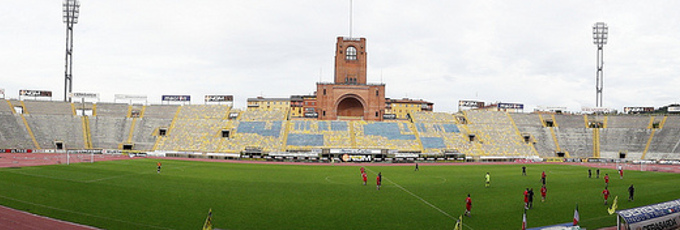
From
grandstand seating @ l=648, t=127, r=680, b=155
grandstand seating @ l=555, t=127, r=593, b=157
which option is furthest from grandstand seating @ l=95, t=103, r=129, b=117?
grandstand seating @ l=648, t=127, r=680, b=155

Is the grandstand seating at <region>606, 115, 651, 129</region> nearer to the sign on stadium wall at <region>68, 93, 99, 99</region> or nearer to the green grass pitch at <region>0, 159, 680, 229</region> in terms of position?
the green grass pitch at <region>0, 159, 680, 229</region>

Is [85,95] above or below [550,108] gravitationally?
above

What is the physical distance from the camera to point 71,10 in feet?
258

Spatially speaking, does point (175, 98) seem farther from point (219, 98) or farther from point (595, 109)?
point (595, 109)

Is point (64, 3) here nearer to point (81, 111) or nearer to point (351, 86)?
point (81, 111)

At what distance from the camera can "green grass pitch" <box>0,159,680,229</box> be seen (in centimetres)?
1942

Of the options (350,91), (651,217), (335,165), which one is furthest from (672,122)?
(651,217)

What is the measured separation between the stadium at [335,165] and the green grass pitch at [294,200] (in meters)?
0.14

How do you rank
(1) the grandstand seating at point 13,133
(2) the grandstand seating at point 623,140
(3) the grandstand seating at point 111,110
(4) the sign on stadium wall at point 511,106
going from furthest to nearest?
(4) the sign on stadium wall at point 511,106, (3) the grandstand seating at point 111,110, (2) the grandstand seating at point 623,140, (1) the grandstand seating at point 13,133

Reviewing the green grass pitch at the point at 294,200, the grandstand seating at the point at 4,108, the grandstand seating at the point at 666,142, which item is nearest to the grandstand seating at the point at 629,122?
the grandstand seating at the point at 666,142

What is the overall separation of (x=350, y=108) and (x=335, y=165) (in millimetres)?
32857

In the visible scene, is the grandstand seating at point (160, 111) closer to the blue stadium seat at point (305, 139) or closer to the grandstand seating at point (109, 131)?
the grandstand seating at point (109, 131)

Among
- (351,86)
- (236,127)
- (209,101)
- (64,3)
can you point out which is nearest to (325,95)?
(351,86)

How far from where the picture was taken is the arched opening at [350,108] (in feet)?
287
